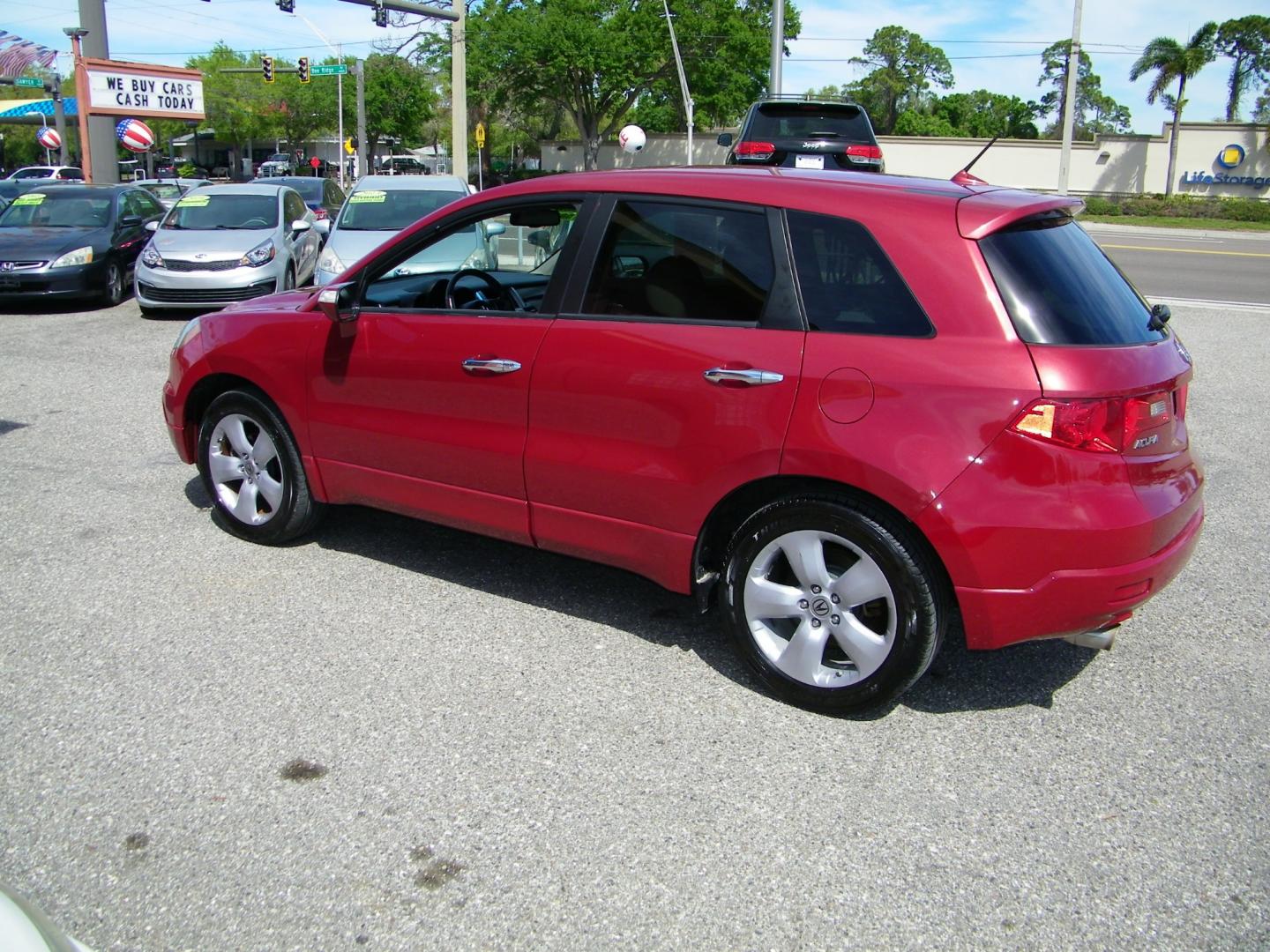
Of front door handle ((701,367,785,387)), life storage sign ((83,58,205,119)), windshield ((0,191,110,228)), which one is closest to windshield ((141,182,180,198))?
life storage sign ((83,58,205,119))

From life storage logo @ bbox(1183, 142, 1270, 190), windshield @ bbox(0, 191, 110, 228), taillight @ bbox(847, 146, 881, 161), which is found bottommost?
windshield @ bbox(0, 191, 110, 228)

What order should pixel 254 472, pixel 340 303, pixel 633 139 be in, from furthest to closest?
pixel 633 139 < pixel 254 472 < pixel 340 303

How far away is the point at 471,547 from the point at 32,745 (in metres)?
2.20

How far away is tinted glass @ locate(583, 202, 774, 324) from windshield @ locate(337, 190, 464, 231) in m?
8.65

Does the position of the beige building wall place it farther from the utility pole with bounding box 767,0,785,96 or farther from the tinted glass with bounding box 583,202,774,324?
the tinted glass with bounding box 583,202,774,324

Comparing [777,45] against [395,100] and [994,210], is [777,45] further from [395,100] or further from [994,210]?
[395,100]

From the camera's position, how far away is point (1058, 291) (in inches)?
138

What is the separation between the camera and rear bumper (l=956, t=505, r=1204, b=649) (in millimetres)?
3350

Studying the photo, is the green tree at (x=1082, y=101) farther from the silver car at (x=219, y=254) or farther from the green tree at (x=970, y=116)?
the silver car at (x=219, y=254)

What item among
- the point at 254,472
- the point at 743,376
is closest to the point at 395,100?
the point at 254,472

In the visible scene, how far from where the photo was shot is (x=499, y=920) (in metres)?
2.71

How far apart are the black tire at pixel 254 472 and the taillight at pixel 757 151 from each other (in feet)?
31.0

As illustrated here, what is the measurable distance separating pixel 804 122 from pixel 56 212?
32.1 ft

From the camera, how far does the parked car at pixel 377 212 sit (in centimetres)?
1166
